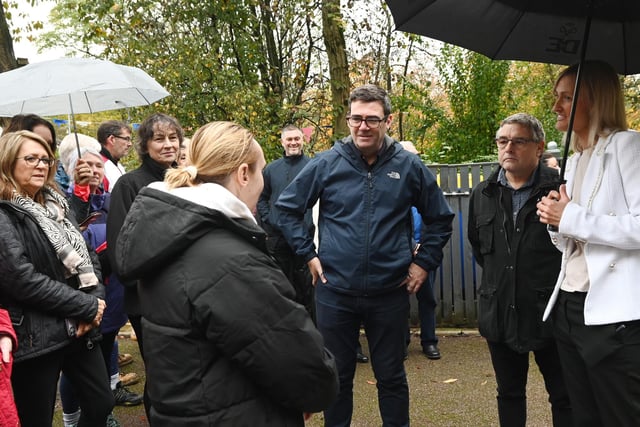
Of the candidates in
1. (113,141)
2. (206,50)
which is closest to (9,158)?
(113,141)

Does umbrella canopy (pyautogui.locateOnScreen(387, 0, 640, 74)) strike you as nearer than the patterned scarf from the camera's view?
Yes

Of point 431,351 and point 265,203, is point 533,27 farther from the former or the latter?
point 265,203

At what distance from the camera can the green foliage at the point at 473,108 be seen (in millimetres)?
8984

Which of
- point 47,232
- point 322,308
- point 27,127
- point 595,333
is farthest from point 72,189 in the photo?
point 595,333

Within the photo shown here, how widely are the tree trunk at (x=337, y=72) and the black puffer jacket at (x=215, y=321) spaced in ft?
26.5

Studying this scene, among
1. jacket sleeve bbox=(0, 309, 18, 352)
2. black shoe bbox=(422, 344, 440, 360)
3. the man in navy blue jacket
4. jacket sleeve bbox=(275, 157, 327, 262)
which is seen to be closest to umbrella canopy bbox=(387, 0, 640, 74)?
jacket sleeve bbox=(275, 157, 327, 262)

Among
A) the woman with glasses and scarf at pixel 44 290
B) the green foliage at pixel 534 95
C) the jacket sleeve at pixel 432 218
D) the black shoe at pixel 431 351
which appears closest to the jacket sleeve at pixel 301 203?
the jacket sleeve at pixel 432 218

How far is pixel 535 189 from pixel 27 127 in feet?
11.1

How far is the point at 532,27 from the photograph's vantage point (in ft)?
9.34

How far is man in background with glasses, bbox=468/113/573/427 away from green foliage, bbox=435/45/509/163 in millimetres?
5796

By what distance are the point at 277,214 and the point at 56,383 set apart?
3.20 meters

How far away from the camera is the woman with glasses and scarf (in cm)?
277

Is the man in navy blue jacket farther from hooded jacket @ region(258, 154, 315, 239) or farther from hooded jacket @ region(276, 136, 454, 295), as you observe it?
hooded jacket @ region(276, 136, 454, 295)

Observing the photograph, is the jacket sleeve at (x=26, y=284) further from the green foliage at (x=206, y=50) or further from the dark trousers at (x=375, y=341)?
the green foliage at (x=206, y=50)
